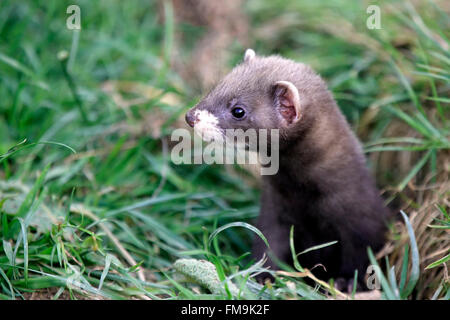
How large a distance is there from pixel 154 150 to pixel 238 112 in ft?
6.81

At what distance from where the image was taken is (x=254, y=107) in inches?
169

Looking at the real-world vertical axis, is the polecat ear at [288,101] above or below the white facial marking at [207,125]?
above

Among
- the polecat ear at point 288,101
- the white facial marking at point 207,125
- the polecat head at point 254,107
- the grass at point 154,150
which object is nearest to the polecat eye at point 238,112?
the polecat head at point 254,107

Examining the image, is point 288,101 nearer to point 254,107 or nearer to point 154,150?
point 254,107

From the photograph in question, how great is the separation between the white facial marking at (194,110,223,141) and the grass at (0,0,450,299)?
727 mm

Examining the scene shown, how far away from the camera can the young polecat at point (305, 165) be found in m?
4.29

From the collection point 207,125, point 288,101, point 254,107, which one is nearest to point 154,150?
point 207,125

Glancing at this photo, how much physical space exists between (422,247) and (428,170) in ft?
3.52

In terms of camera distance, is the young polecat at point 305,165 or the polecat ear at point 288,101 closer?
the polecat ear at point 288,101

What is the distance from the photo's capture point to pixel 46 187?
4.93m

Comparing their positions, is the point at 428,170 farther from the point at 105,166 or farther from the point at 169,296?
→ the point at 105,166

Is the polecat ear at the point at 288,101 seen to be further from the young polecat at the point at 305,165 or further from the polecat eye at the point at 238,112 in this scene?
the polecat eye at the point at 238,112
